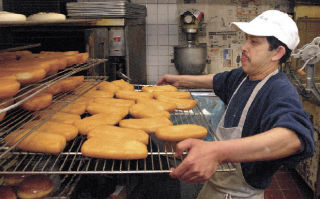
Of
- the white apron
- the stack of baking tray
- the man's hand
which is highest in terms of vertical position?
the stack of baking tray

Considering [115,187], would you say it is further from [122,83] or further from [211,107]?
[211,107]

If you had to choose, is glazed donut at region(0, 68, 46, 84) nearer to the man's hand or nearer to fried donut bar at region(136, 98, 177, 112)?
fried donut bar at region(136, 98, 177, 112)

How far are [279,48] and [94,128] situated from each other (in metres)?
1.01

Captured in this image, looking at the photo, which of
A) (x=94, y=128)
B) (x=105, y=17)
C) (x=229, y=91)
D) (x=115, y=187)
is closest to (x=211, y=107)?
(x=229, y=91)

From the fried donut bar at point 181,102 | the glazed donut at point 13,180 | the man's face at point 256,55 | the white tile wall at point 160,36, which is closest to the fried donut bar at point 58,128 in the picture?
the glazed donut at point 13,180

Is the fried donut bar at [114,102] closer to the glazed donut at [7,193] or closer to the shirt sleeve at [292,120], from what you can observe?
the glazed donut at [7,193]

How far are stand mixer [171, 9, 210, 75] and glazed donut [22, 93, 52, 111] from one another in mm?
2430

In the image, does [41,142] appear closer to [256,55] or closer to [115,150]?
[115,150]

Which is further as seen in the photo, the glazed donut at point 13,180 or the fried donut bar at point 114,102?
the fried donut bar at point 114,102

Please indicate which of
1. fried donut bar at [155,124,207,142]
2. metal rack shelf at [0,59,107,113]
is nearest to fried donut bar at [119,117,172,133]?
fried donut bar at [155,124,207,142]

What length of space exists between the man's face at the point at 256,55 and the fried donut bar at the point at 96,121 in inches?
29.4

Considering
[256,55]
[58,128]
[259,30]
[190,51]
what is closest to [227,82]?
[256,55]

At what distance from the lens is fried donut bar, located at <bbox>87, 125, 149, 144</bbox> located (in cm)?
135

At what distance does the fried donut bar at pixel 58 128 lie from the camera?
138 cm
